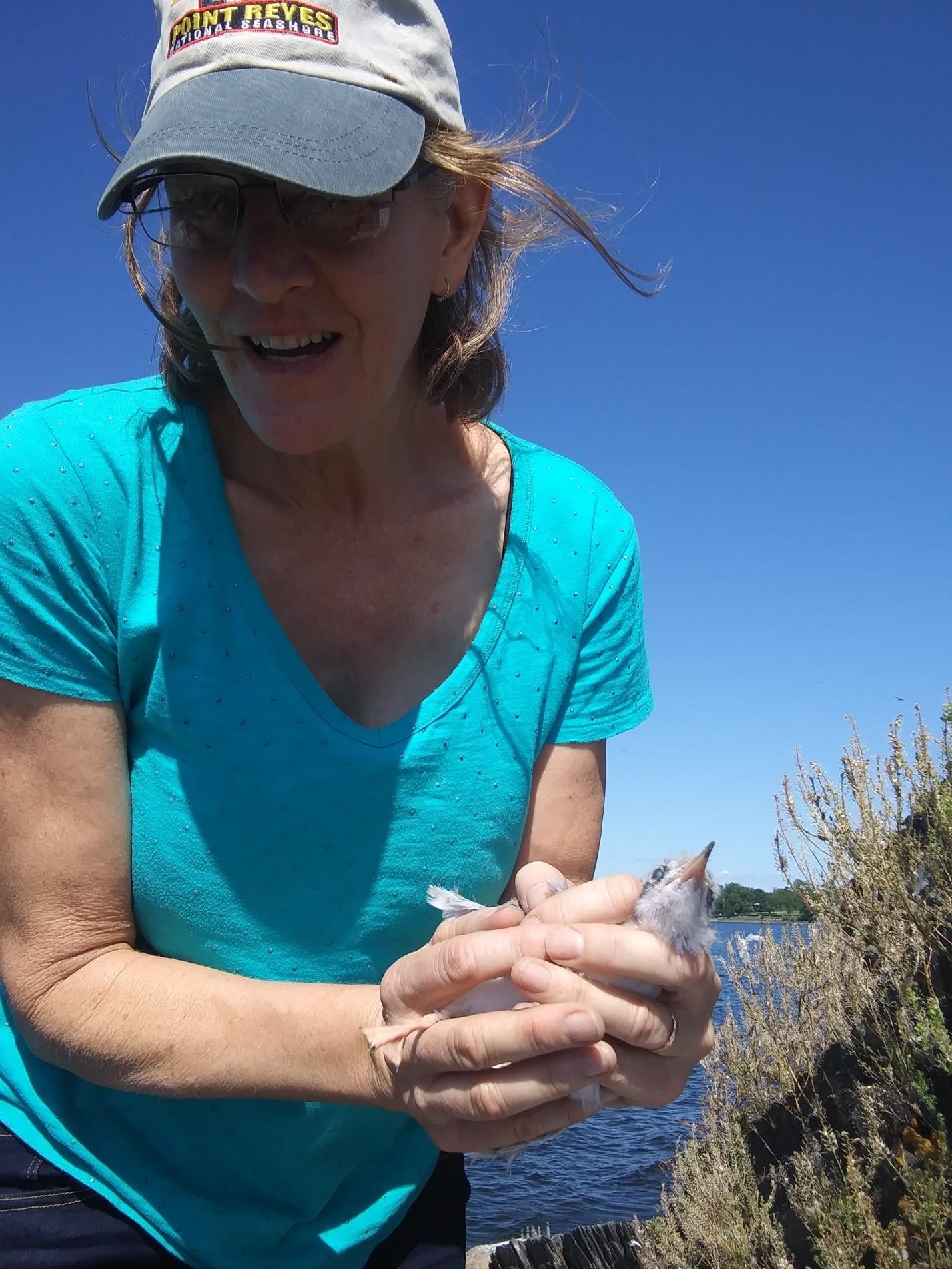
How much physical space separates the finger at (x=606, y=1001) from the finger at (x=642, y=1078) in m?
0.03

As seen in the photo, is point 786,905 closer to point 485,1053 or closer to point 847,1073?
point 847,1073

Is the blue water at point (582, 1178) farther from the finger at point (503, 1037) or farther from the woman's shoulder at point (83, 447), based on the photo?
the woman's shoulder at point (83, 447)

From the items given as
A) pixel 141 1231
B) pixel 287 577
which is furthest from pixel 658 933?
pixel 141 1231

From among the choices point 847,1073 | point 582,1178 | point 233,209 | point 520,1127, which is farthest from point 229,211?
point 582,1178

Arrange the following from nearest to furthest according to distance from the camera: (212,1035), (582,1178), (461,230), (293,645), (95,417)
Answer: (212,1035) → (95,417) → (293,645) → (461,230) → (582,1178)

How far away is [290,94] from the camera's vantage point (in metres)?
1.50

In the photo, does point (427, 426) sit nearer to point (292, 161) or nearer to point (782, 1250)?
point (292, 161)

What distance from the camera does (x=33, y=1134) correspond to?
177 centimetres

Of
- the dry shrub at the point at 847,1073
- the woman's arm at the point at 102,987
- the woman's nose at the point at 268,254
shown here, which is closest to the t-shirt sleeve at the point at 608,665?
the woman's arm at the point at 102,987

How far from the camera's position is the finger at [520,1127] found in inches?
62.5

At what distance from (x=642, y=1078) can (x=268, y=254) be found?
1530 millimetres

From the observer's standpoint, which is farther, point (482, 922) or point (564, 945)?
point (482, 922)

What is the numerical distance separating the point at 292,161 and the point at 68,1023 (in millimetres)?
1473

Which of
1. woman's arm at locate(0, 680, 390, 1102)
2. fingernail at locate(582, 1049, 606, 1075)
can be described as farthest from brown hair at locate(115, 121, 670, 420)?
fingernail at locate(582, 1049, 606, 1075)
